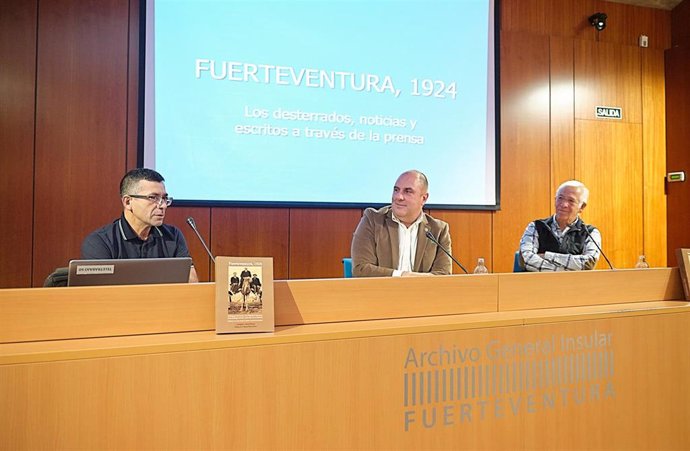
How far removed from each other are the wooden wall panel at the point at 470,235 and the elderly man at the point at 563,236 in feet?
4.25

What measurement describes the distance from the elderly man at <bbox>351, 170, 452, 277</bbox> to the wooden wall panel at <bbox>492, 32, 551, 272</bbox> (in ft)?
6.73

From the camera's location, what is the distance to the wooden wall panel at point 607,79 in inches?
195

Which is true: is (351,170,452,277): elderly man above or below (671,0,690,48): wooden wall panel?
below

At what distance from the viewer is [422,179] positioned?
2.75 metres

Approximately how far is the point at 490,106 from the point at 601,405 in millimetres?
3287

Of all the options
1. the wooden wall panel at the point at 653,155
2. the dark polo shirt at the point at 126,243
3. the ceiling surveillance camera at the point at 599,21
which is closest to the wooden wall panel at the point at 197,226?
the dark polo shirt at the point at 126,243

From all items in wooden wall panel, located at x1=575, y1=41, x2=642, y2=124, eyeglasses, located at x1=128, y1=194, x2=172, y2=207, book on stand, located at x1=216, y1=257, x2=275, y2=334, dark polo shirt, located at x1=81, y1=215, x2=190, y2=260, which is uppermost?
wooden wall panel, located at x1=575, y1=41, x2=642, y2=124

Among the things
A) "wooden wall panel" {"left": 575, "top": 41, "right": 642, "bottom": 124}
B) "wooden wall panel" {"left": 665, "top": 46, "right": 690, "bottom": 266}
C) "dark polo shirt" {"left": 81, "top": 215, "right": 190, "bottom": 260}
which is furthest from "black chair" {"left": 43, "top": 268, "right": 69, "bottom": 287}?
"wooden wall panel" {"left": 665, "top": 46, "right": 690, "bottom": 266}

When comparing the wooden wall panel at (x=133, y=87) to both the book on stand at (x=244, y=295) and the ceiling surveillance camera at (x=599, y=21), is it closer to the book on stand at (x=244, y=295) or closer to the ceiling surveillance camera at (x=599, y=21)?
the book on stand at (x=244, y=295)

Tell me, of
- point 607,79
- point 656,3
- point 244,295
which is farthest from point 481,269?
point 656,3

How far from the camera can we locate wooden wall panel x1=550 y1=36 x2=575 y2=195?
4.85m

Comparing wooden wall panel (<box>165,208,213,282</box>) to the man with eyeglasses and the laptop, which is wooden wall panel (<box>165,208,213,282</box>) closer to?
the man with eyeglasses

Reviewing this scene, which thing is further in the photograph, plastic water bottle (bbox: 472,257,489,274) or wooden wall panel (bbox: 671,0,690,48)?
wooden wall panel (bbox: 671,0,690,48)

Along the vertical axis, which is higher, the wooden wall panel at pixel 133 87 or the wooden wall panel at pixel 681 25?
the wooden wall panel at pixel 681 25
